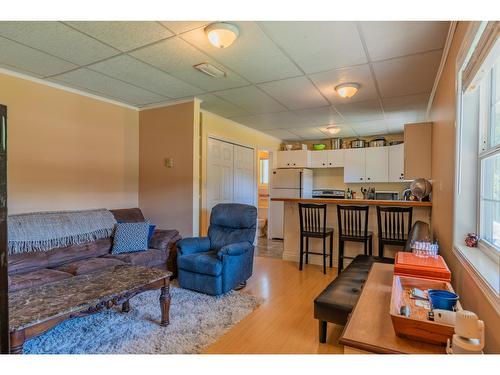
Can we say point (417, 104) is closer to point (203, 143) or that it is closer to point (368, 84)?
point (368, 84)

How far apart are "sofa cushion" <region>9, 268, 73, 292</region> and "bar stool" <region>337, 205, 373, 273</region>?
3.16 m

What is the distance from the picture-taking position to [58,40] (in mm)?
2344

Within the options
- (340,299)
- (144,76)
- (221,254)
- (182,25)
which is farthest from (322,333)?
(144,76)

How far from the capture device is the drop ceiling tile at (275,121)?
4.67 meters

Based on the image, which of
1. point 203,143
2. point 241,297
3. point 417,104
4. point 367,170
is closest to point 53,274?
point 241,297

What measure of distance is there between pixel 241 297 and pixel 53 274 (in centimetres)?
181

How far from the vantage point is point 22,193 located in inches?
122

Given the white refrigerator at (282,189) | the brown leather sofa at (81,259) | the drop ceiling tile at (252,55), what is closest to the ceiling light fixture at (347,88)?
the drop ceiling tile at (252,55)

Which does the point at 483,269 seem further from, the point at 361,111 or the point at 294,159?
the point at 294,159

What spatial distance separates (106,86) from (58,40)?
110cm

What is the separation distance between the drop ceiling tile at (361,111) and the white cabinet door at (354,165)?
50.7 inches

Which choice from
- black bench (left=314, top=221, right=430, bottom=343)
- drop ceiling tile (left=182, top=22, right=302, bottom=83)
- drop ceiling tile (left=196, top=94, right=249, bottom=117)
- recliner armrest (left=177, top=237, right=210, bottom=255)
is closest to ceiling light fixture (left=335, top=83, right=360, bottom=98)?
drop ceiling tile (left=182, top=22, right=302, bottom=83)

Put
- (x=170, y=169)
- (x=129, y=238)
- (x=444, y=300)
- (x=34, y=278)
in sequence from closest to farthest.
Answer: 1. (x=444, y=300)
2. (x=34, y=278)
3. (x=129, y=238)
4. (x=170, y=169)

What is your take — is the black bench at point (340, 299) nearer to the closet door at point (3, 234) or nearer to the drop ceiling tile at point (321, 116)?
the closet door at point (3, 234)
